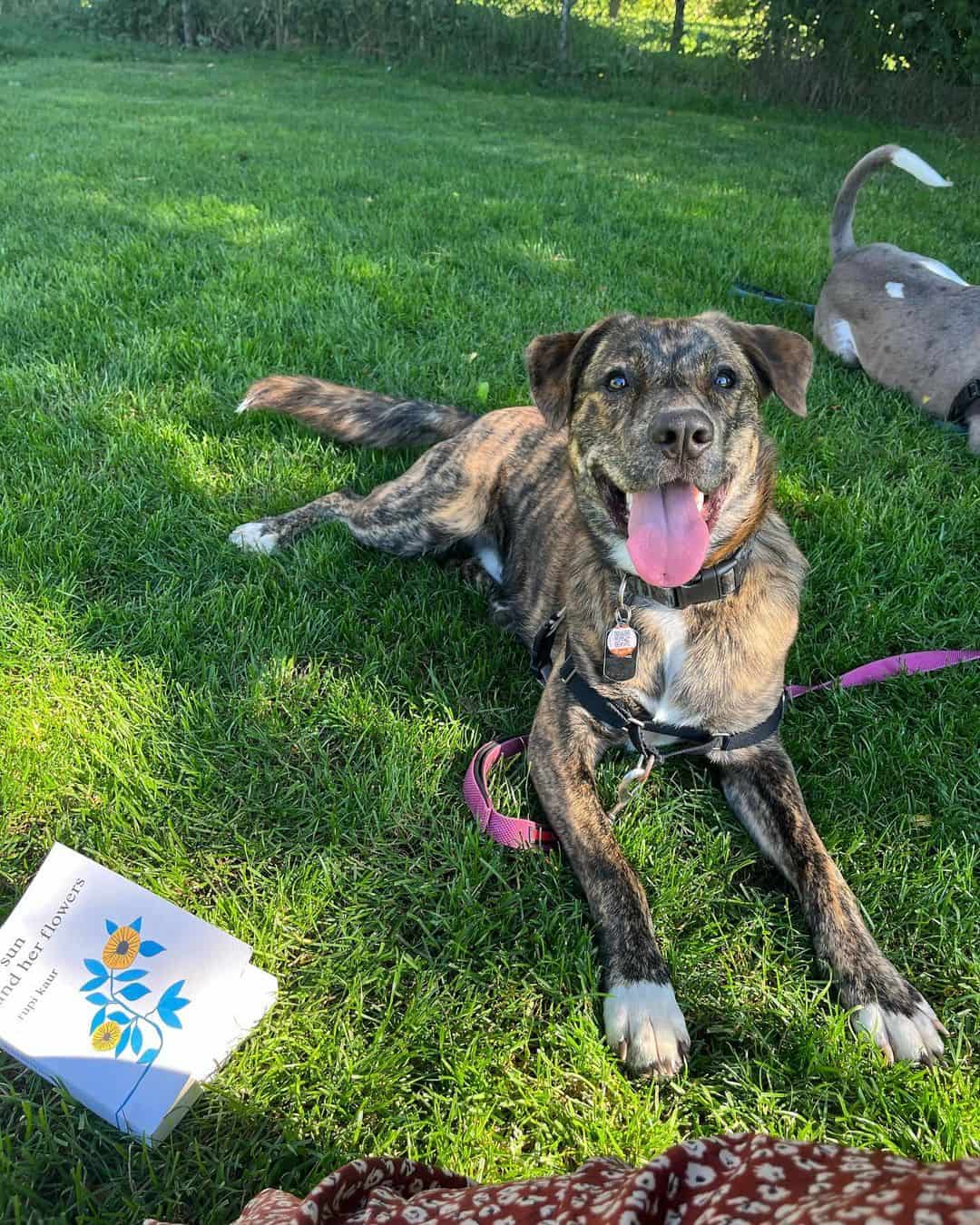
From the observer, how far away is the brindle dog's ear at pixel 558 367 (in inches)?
122

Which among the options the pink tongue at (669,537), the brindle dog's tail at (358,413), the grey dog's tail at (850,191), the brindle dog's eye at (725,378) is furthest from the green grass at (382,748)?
the brindle dog's eye at (725,378)

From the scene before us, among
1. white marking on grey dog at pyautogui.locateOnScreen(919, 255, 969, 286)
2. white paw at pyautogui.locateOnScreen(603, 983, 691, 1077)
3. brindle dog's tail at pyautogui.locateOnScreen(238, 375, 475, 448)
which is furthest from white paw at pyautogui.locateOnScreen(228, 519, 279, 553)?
white marking on grey dog at pyautogui.locateOnScreen(919, 255, 969, 286)

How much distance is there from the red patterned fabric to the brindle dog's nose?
6.18 ft

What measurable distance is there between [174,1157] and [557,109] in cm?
1760

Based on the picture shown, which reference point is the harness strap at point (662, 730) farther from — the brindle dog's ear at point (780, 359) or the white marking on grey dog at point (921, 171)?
the white marking on grey dog at point (921, 171)

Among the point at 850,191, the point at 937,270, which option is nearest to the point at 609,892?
the point at 937,270

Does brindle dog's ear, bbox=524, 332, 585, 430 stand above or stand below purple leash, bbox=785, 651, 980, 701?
above

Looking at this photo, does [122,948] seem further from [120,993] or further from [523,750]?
[523,750]

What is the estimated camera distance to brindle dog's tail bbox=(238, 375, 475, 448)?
4480 millimetres

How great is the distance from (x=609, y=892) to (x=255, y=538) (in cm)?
240

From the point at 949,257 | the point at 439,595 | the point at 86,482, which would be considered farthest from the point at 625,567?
the point at 949,257

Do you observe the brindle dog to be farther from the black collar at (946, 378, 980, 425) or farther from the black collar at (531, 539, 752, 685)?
the black collar at (946, 378, 980, 425)

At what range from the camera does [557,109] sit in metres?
15.6

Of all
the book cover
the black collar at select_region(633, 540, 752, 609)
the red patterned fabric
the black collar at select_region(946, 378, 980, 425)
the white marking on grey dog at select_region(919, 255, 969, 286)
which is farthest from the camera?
the white marking on grey dog at select_region(919, 255, 969, 286)
